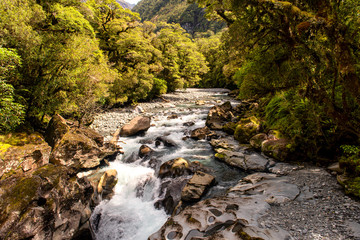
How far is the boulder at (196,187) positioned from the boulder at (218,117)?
25.8 feet

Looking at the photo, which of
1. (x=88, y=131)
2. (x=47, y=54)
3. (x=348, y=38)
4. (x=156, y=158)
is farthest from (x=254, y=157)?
(x=47, y=54)

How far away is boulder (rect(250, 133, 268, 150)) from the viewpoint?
10109mm

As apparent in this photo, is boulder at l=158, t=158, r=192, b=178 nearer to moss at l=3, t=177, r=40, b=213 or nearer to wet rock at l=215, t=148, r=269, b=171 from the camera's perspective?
wet rock at l=215, t=148, r=269, b=171

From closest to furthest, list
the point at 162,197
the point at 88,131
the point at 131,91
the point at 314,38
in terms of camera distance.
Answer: the point at 314,38
the point at 162,197
the point at 88,131
the point at 131,91

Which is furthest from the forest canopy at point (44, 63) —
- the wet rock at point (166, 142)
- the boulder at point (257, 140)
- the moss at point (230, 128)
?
the boulder at point (257, 140)

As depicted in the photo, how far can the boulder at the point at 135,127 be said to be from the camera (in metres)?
14.4

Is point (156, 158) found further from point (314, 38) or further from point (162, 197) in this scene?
point (314, 38)

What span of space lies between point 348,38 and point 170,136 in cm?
1160

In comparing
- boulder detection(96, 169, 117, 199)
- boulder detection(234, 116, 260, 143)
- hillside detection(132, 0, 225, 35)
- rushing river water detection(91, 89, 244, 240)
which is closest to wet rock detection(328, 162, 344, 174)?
rushing river water detection(91, 89, 244, 240)

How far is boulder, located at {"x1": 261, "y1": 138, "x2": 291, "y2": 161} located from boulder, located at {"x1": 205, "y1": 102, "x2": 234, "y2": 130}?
5676 millimetres

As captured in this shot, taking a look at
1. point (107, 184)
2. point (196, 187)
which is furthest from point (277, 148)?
point (107, 184)

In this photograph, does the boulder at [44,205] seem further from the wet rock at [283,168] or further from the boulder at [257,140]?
the boulder at [257,140]

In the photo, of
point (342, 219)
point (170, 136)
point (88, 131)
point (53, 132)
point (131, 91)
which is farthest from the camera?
point (131, 91)

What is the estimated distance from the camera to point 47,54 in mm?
9102
